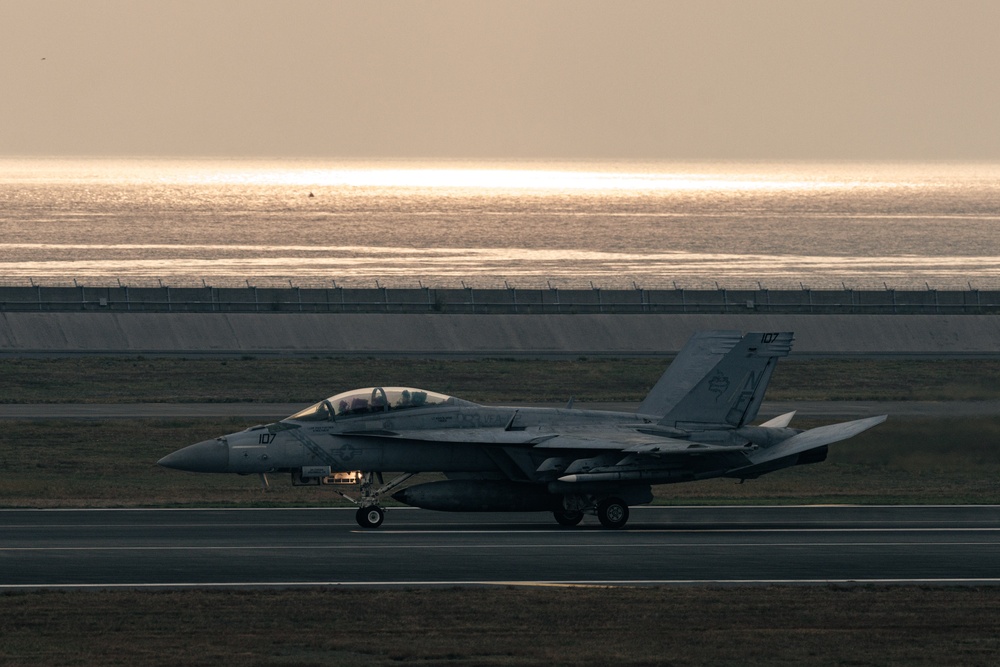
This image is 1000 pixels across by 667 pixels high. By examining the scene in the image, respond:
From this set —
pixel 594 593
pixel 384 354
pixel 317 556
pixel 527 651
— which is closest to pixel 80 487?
pixel 317 556

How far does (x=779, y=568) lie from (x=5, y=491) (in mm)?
21922

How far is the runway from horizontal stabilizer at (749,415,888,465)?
1629 millimetres

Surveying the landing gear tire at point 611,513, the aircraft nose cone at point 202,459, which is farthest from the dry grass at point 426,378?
the aircraft nose cone at point 202,459

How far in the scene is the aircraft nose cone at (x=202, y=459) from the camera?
1231 inches

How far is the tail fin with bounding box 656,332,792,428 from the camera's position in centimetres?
3409

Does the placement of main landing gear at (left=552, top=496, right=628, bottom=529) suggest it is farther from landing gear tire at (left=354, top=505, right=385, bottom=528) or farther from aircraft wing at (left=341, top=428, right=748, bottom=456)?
landing gear tire at (left=354, top=505, right=385, bottom=528)

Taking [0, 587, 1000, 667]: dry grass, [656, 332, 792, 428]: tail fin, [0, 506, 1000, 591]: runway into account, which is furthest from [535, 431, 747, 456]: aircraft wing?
[0, 587, 1000, 667]: dry grass

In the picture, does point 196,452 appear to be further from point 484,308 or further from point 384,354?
point 484,308

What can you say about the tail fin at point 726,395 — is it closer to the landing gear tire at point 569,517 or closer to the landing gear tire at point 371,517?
the landing gear tire at point 569,517

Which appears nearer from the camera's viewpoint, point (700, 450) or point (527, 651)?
point (527, 651)

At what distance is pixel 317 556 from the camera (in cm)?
2809

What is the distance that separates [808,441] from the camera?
3294 cm

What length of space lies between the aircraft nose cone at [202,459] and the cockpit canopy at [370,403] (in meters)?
1.79

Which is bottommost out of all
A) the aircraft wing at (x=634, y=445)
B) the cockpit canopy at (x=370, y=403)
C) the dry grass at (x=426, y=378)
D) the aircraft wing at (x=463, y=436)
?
the dry grass at (x=426, y=378)
